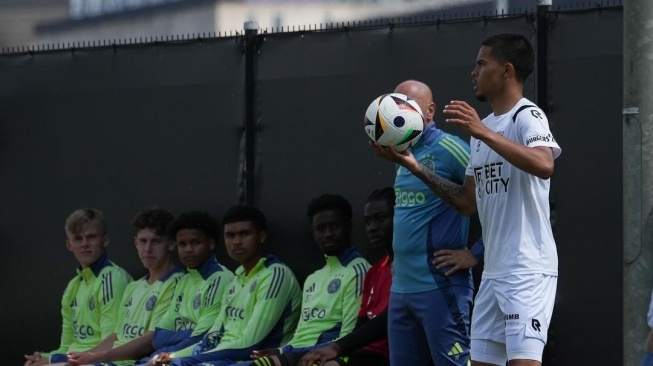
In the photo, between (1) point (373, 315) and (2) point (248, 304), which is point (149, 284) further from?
(1) point (373, 315)

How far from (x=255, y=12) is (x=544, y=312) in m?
4.20

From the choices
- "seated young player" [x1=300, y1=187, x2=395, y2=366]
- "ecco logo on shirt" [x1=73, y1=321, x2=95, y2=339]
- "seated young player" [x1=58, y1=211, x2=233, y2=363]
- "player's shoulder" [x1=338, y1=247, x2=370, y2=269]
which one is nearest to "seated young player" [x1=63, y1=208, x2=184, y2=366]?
"seated young player" [x1=58, y1=211, x2=233, y2=363]

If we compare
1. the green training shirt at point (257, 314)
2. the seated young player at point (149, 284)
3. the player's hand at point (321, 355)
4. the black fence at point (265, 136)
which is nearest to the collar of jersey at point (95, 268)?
the black fence at point (265, 136)

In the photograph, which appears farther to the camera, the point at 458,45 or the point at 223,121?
the point at 223,121

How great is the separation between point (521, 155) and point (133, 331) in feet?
14.5

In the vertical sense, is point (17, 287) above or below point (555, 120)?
below

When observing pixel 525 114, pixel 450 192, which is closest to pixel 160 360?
pixel 450 192

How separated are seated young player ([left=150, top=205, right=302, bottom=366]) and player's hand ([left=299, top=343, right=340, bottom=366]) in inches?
26.5

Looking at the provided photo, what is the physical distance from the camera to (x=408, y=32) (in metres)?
8.26

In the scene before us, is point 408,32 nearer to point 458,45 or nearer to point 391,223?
point 458,45

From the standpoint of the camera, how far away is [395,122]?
649 cm

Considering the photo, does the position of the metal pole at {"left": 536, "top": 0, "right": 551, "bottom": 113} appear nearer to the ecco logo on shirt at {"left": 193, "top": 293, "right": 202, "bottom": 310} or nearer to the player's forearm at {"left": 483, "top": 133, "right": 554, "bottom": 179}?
the player's forearm at {"left": 483, "top": 133, "right": 554, "bottom": 179}

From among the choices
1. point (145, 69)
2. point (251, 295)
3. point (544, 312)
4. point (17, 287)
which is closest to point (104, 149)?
point (145, 69)

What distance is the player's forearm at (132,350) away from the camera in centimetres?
866
